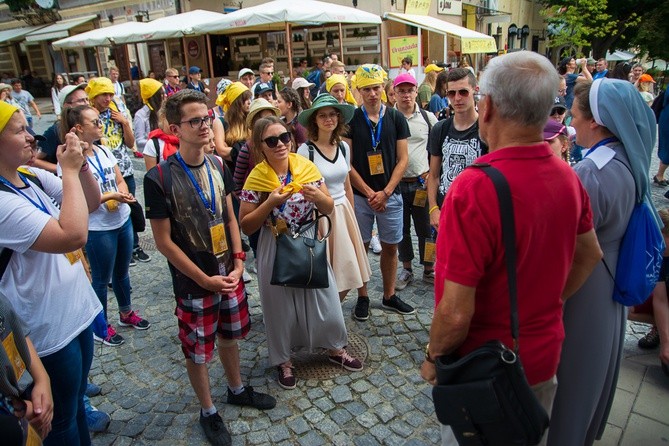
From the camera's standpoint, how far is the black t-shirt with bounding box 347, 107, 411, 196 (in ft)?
12.7

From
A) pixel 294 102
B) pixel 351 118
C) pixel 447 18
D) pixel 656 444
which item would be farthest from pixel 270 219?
pixel 447 18

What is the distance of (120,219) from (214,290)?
1.57 meters

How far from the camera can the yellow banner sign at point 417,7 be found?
58.3 ft

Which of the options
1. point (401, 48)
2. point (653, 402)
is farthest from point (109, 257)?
point (401, 48)

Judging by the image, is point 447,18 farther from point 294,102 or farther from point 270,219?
point 270,219

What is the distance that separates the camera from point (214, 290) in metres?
2.52

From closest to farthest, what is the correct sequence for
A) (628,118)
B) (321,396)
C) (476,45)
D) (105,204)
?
1. (628,118)
2. (321,396)
3. (105,204)
4. (476,45)

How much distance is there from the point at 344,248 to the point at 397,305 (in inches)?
36.8

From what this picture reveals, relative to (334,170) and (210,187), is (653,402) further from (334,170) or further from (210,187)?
(210,187)

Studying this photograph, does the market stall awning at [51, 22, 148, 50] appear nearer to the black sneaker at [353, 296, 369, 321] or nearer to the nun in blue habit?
the black sneaker at [353, 296, 369, 321]

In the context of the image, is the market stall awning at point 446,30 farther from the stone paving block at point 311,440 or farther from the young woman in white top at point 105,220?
the stone paving block at point 311,440

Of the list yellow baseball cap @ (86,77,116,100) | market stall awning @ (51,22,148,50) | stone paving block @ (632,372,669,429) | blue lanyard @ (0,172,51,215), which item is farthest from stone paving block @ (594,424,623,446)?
market stall awning @ (51,22,148,50)

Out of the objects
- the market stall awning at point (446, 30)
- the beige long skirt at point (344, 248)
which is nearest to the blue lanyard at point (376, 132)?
the beige long skirt at point (344, 248)

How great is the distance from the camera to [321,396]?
3.05 m
